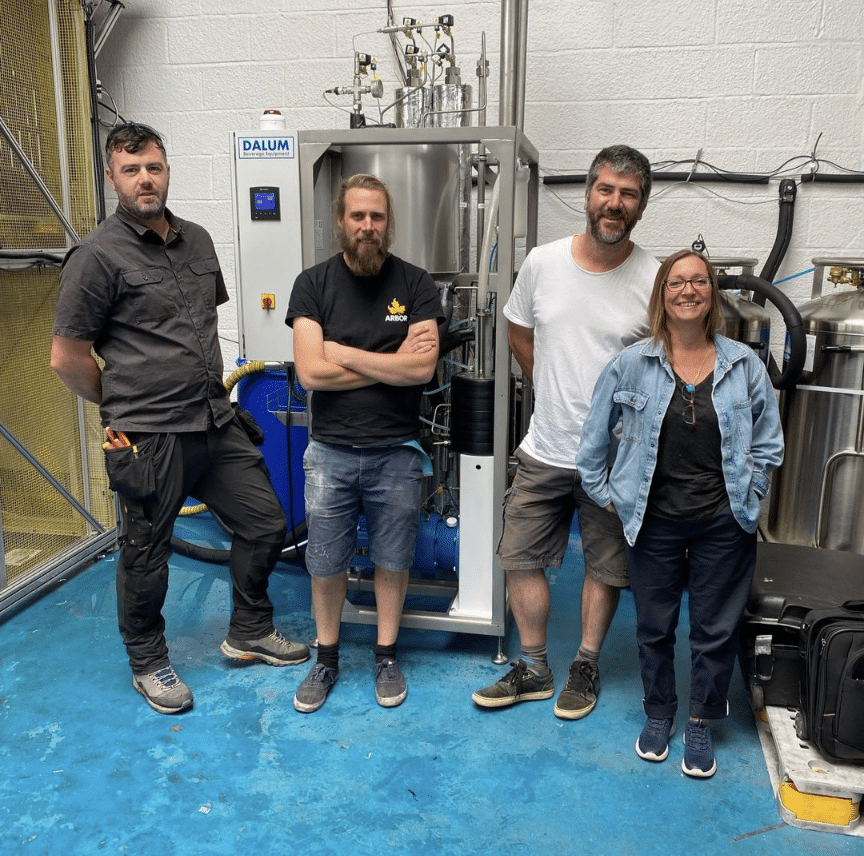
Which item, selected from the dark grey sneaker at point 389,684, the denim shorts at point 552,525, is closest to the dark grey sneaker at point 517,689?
the dark grey sneaker at point 389,684

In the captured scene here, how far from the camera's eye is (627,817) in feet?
6.41

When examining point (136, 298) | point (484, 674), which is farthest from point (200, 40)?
Answer: point (484, 674)

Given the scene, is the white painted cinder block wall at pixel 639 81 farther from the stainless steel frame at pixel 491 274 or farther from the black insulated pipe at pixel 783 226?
the stainless steel frame at pixel 491 274

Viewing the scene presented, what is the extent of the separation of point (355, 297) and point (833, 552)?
1.63 metres

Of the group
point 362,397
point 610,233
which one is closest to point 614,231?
point 610,233

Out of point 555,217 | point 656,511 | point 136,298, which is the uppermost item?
point 555,217

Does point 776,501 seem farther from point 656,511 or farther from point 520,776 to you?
point 520,776

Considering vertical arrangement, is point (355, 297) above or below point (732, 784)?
above

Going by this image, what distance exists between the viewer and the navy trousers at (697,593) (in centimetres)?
203

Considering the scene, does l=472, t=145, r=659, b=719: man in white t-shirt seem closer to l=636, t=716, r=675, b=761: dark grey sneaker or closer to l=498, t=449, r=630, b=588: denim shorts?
l=498, t=449, r=630, b=588: denim shorts

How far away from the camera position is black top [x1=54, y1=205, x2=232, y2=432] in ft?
7.20

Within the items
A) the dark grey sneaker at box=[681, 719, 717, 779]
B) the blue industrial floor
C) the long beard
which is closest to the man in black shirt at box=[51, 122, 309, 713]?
the blue industrial floor

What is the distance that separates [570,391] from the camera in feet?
7.33

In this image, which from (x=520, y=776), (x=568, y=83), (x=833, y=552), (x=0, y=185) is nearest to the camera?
(x=520, y=776)
